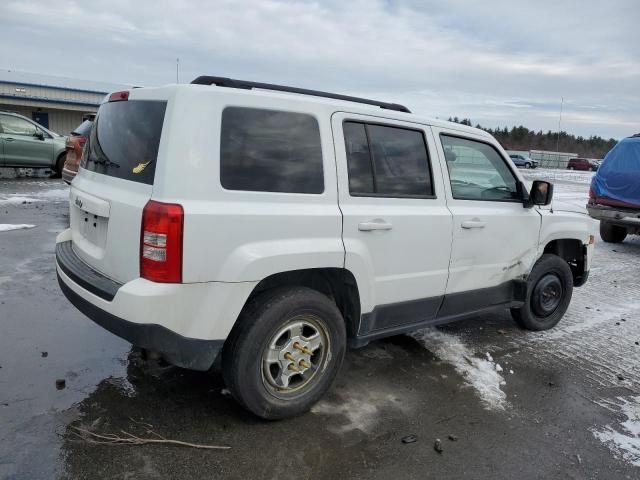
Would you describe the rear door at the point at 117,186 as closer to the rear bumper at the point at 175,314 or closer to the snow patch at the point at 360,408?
the rear bumper at the point at 175,314

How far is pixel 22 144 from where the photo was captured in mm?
14781

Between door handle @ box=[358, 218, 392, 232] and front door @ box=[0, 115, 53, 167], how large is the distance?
47.1 feet

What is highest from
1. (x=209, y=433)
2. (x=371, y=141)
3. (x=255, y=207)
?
(x=371, y=141)

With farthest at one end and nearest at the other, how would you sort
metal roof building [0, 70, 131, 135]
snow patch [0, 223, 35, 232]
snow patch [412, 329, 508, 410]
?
metal roof building [0, 70, 131, 135], snow patch [0, 223, 35, 232], snow patch [412, 329, 508, 410]

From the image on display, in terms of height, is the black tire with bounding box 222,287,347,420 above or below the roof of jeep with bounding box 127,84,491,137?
below

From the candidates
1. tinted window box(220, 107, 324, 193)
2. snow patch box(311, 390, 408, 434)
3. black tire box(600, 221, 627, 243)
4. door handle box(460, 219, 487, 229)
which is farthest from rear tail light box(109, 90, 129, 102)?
black tire box(600, 221, 627, 243)

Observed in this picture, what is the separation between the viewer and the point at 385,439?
3225 millimetres

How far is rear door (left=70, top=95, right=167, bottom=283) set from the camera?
293 cm

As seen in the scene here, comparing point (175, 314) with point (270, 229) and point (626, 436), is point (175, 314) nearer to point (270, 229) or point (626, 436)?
point (270, 229)

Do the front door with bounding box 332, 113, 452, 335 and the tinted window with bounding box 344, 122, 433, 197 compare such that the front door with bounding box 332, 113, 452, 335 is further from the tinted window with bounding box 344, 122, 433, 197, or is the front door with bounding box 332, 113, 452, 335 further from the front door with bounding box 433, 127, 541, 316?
the front door with bounding box 433, 127, 541, 316

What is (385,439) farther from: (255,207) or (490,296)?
(490,296)

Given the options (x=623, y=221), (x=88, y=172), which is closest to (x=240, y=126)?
(x=88, y=172)

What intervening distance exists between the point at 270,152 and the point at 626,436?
292cm

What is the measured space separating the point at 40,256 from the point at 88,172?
3.81m
